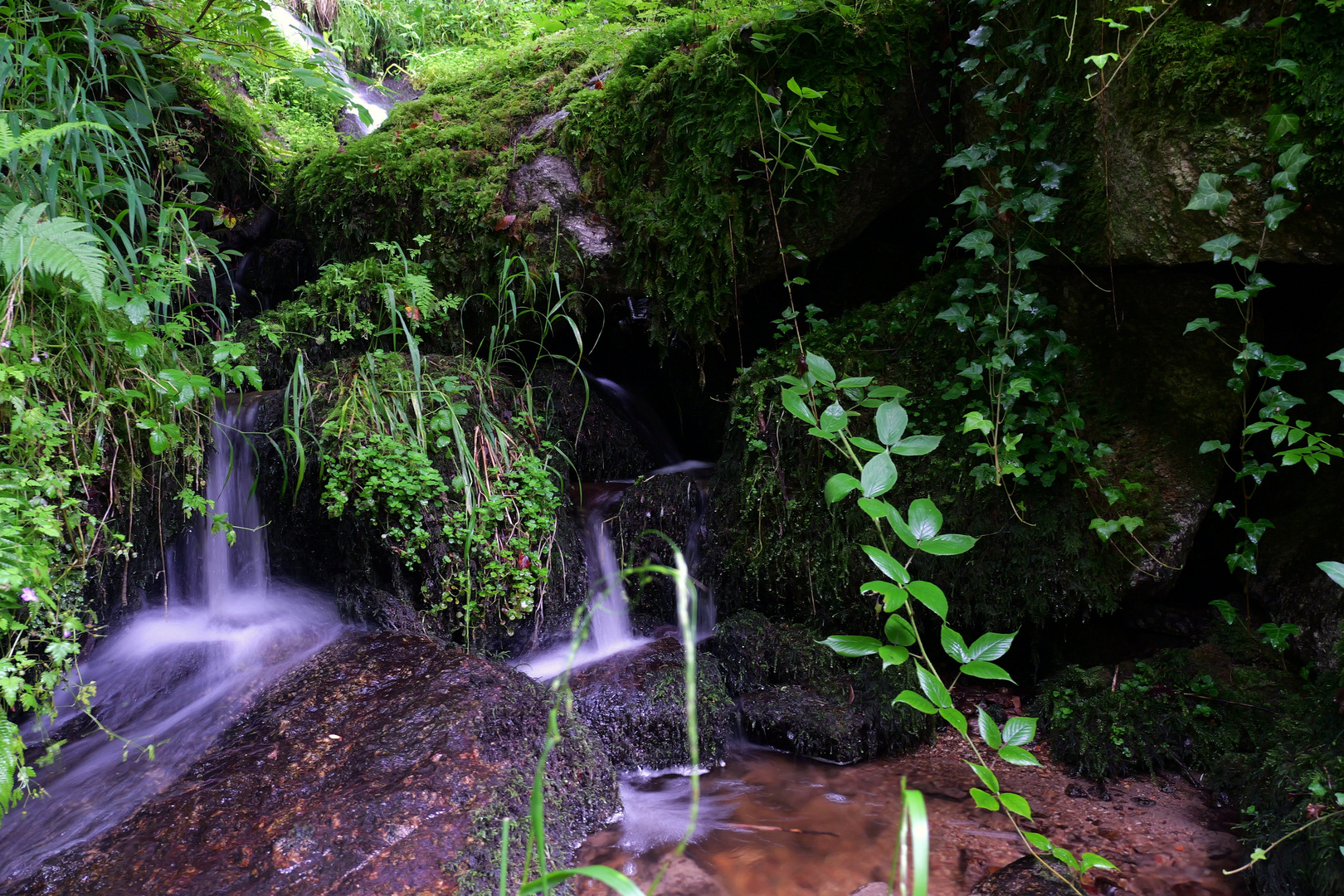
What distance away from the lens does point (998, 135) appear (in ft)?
9.11

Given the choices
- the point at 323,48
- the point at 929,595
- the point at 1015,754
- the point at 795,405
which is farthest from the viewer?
the point at 323,48

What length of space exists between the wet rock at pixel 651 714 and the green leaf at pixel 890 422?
1.55 m

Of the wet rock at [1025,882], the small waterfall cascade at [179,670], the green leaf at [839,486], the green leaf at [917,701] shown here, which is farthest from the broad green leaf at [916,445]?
the small waterfall cascade at [179,670]

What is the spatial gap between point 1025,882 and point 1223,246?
6.79ft

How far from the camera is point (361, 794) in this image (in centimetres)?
218

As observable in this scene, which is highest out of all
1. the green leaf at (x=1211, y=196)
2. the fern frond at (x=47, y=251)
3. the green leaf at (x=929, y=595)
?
the fern frond at (x=47, y=251)

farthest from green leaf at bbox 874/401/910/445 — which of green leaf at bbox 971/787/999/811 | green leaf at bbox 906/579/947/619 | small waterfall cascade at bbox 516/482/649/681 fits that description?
small waterfall cascade at bbox 516/482/649/681

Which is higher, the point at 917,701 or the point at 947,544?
the point at 947,544

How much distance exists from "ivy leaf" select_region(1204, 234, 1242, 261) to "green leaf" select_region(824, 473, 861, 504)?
4.36 ft

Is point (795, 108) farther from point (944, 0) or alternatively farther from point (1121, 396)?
point (1121, 396)

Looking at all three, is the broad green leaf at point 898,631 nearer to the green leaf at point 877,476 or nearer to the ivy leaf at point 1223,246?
the green leaf at point 877,476

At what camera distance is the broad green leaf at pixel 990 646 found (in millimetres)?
1968

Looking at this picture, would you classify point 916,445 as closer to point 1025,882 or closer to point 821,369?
point 821,369

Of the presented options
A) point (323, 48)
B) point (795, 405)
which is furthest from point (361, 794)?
point (323, 48)
